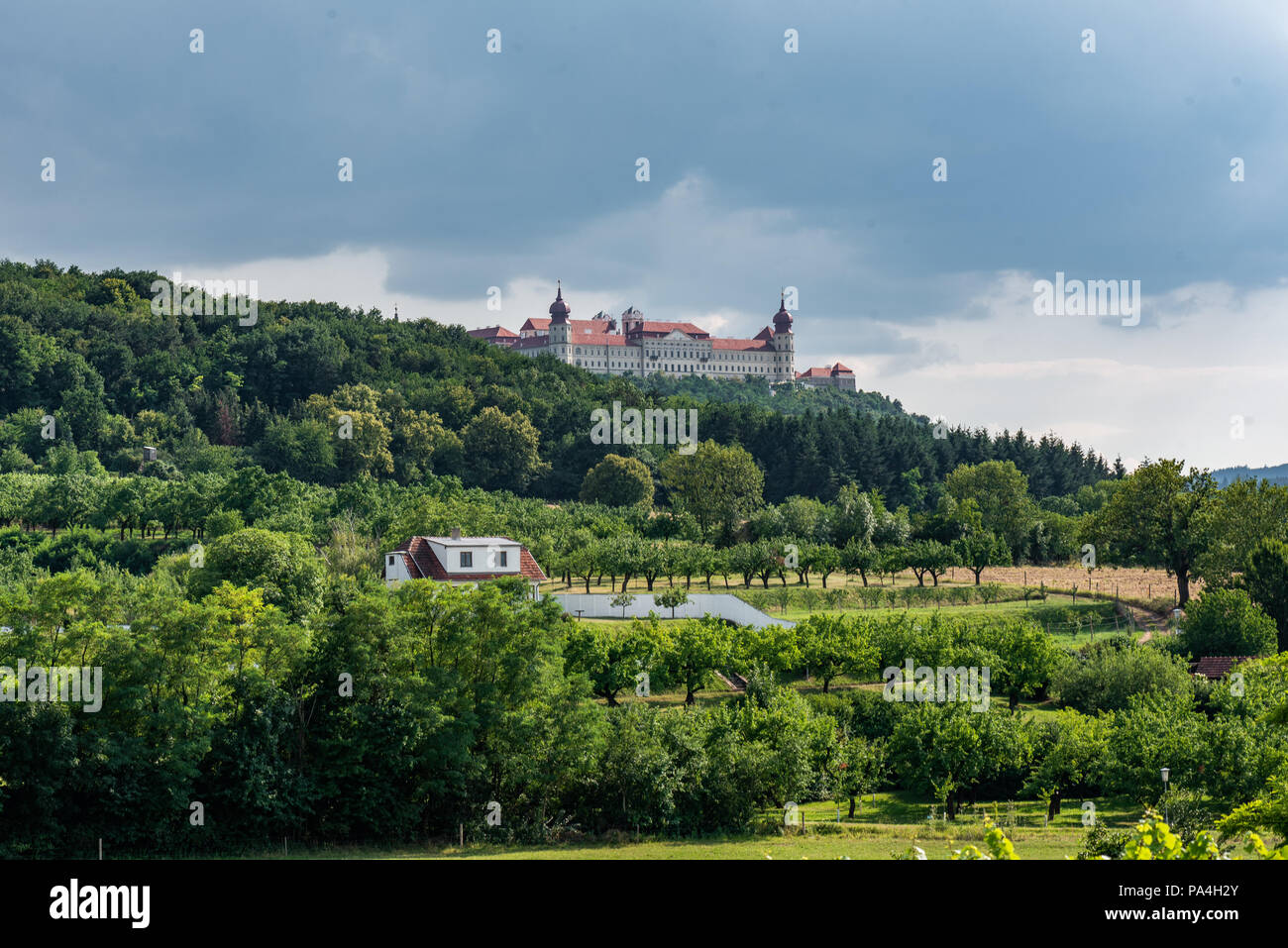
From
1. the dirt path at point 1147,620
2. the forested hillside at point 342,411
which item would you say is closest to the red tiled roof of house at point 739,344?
the forested hillside at point 342,411

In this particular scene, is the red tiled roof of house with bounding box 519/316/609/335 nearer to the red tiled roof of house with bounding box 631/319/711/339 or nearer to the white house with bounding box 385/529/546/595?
the red tiled roof of house with bounding box 631/319/711/339

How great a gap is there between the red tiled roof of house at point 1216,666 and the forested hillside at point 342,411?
54365mm

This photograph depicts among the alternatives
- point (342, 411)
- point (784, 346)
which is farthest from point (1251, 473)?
point (342, 411)

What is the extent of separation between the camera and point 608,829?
1196 inches

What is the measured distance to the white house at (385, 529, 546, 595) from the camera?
49.1 m

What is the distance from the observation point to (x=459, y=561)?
49.5m

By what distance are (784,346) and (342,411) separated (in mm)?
106981

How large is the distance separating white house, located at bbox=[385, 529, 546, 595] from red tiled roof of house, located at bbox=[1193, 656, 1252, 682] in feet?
83.5

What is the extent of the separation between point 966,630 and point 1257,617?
1116 cm

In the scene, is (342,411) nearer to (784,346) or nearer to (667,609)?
(667,609)

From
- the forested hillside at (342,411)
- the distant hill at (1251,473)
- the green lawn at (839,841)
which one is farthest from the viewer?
the distant hill at (1251,473)

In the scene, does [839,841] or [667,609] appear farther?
[667,609]

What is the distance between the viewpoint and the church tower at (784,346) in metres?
186

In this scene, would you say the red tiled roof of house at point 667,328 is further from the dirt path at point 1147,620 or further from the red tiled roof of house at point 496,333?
the dirt path at point 1147,620
